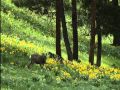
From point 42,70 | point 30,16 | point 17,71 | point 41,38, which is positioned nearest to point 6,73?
point 17,71

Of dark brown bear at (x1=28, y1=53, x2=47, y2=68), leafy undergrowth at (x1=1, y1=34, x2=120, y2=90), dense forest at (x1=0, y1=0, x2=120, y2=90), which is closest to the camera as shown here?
leafy undergrowth at (x1=1, y1=34, x2=120, y2=90)

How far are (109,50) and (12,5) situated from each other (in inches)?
585

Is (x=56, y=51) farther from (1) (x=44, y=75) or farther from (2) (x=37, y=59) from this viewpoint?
(1) (x=44, y=75)

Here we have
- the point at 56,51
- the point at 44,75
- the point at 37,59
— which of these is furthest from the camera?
the point at 56,51

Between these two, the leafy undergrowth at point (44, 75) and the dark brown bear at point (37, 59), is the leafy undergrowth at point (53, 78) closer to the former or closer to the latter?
the leafy undergrowth at point (44, 75)

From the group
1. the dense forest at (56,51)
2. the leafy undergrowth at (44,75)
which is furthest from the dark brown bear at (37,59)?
the leafy undergrowth at (44,75)

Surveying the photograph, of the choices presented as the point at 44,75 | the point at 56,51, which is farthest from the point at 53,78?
the point at 56,51

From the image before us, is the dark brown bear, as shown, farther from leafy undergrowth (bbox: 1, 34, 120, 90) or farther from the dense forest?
leafy undergrowth (bbox: 1, 34, 120, 90)

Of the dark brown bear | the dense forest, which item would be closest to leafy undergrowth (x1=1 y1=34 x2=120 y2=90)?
the dense forest

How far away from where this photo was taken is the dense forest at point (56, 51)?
Answer: 18234mm

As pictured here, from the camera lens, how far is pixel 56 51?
2842 cm

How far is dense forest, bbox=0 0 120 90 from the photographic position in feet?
59.8

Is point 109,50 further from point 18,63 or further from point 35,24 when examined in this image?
point 18,63

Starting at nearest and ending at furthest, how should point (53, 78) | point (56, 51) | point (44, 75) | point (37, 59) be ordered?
point (53, 78)
point (44, 75)
point (37, 59)
point (56, 51)
